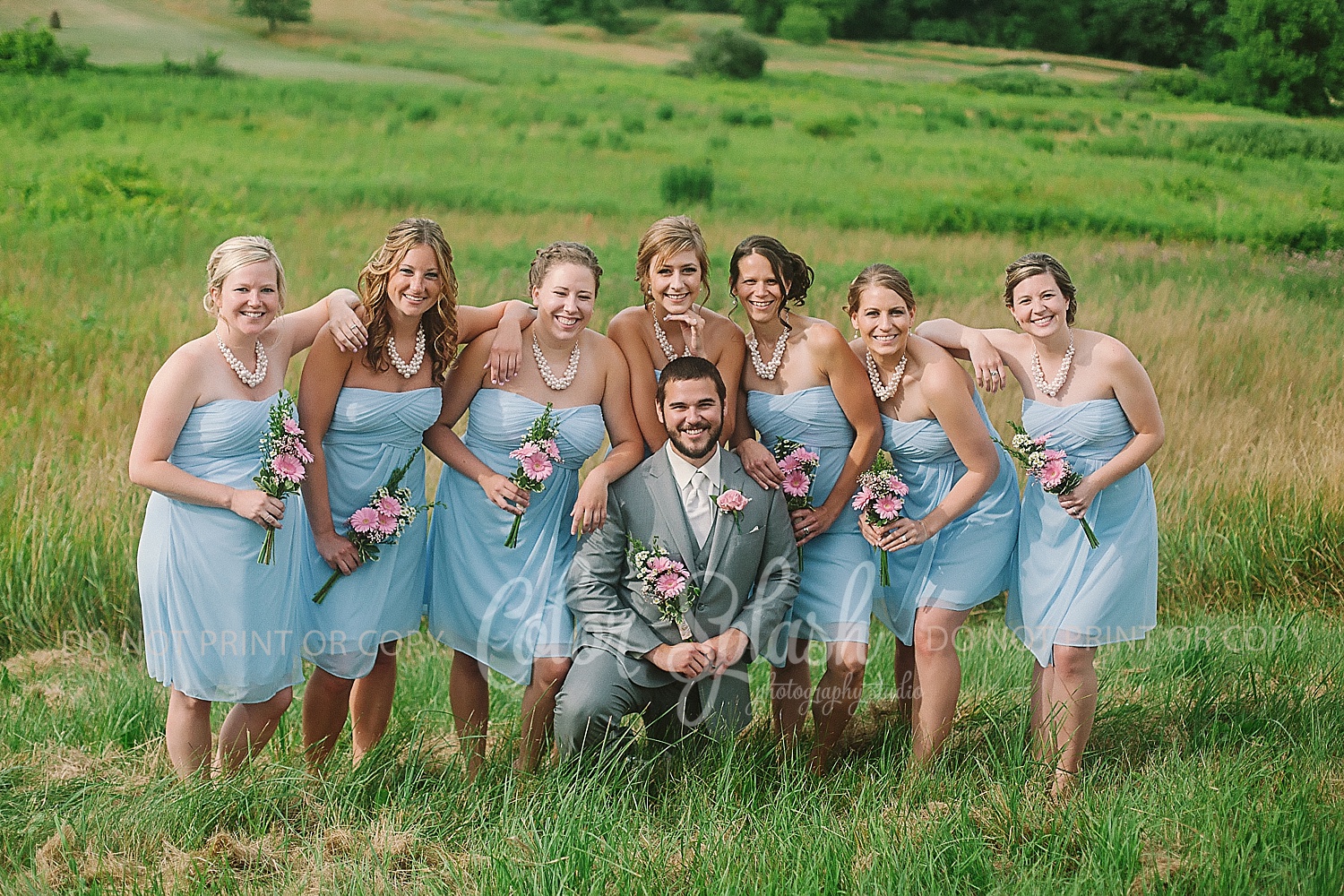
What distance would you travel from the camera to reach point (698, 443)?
14.6 ft

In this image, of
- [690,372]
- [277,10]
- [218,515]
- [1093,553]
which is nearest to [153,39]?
[277,10]

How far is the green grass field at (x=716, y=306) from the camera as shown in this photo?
3971 millimetres

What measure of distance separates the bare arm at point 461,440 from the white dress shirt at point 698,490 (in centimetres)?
63

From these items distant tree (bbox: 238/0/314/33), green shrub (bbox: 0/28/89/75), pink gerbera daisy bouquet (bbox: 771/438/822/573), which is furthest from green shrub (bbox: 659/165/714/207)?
pink gerbera daisy bouquet (bbox: 771/438/822/573)

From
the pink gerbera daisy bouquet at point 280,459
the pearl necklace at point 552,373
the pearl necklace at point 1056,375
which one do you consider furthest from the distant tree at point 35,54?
the pearl necklace at point 1056,375

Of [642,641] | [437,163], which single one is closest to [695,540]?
[642,641]

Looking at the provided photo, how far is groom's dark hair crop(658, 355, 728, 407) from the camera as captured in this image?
4398 millimetres

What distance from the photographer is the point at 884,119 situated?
58.7 feet

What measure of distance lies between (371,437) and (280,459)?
0.47 m

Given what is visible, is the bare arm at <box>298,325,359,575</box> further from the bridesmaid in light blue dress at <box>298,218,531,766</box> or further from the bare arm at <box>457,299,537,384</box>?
the bare arm at <box>457,299,537,384</box>

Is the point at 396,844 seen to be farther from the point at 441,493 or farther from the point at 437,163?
the point at 437,163

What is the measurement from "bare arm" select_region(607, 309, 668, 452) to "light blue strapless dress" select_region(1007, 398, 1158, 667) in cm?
149

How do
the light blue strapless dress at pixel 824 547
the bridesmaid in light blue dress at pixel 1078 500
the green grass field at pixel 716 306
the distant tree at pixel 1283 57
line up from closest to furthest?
the green grass field at pixel 716 306 → the bridesmaid in light blue dress at pixel 1078 500 → the light blue strapless dress at pixel 824 547 → the distant tree at pixel 1283 57

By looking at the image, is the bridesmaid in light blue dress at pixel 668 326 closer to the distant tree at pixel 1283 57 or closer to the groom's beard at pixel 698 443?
the groom's beard at pixel 698 443
